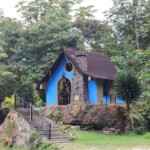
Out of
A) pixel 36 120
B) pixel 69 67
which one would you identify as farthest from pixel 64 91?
pixel 36 120

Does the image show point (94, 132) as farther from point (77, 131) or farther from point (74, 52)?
point (74, 52)

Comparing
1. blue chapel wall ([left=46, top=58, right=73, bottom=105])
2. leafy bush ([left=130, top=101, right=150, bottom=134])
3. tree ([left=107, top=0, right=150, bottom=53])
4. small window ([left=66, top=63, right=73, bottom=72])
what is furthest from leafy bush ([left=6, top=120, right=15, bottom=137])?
tree ([left=107, top=0, right=150, bottom=53])

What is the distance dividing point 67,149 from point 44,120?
5629 millimetres

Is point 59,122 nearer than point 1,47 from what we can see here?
Yes

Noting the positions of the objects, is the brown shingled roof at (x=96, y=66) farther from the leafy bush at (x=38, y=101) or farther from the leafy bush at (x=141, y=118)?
the leafy bush at (x=38, y=101)

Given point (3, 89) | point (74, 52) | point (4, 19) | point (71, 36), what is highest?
point (4, 19)

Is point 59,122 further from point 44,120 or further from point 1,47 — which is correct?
point 1,47

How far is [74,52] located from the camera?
2419 cm

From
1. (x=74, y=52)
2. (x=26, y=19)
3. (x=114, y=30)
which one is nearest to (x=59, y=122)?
(x=74, y=52)

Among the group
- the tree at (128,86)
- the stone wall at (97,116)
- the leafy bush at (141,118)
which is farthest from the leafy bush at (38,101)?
the tree at (128,86)

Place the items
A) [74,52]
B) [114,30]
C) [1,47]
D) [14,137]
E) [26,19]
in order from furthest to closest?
[26,19] < [114,30] < [1,47] < [74,52] < [14,137]

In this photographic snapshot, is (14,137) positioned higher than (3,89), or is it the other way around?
(3,89)

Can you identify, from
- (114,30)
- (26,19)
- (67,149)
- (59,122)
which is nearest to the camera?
(67,149)

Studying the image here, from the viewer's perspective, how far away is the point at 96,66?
2398 centimetres
